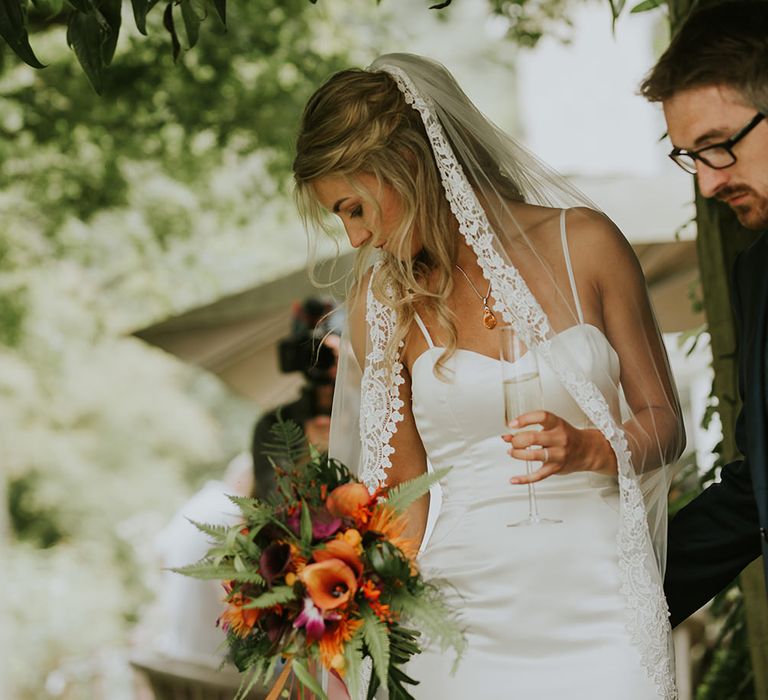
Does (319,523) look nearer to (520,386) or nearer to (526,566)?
(520,386)

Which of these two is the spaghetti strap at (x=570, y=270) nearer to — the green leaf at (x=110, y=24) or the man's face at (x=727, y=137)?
the man's face at (x=727, y=137)

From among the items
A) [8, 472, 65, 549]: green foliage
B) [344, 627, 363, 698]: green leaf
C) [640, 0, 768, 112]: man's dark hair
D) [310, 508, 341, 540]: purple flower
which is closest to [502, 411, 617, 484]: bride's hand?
[310, 508, 341, 540]: purple flower

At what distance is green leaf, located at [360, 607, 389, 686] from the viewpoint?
2.31 metres

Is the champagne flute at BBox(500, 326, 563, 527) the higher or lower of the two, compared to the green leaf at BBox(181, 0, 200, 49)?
lower

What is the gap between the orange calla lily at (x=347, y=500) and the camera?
2471 mm

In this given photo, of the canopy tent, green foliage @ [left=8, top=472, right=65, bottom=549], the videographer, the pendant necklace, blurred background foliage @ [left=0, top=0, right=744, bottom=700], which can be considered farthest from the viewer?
green foliage @ [left=8, top=472, right=65, bottom=549]

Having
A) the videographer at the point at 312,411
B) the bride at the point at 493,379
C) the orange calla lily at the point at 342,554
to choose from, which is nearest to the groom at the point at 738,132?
A: the bride at the point at 493,379

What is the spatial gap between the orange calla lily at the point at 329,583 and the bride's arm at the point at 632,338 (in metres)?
0.70

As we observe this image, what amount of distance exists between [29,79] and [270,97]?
2719 mm

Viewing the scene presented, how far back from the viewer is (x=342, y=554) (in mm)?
2377

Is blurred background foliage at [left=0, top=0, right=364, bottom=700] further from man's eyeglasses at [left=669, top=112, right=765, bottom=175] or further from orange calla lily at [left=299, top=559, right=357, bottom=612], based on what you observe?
orange calla lily at [left=299, top=559, right=357, bottom=612]

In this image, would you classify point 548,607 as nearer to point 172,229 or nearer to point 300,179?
point 300,179

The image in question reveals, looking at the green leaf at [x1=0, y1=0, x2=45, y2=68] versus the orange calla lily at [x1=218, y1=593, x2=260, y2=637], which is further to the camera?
the green leaf at [x1=0, y1=0, x2=45, y2=68]

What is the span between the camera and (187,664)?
5273 mm
